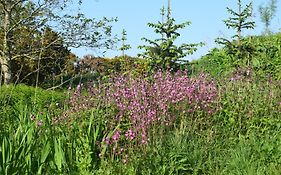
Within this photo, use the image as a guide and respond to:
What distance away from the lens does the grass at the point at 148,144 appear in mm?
4914

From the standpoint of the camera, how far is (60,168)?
193 inches

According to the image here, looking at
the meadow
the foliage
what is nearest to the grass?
the meadow

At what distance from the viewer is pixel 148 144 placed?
18.9 feet

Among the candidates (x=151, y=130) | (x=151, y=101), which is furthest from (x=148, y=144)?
(x=151, y=101)

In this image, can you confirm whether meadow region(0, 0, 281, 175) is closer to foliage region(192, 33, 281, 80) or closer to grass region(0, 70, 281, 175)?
grass region(0, 70, 281, 175)

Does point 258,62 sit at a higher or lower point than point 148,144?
higher

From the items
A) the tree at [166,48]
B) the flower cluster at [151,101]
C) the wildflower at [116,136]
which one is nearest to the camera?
the wildflower at [116,136]

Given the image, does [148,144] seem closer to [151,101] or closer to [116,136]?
[116,136]

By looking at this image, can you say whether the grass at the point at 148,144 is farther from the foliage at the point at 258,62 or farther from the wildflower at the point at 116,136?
the foliage at the point at 258,62

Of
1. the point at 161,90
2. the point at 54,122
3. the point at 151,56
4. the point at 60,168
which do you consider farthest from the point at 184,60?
the point at 60,168

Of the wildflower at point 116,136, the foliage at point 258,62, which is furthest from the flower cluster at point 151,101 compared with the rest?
the foliage at point 258,62

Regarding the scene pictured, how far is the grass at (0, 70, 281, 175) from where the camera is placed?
193 inches

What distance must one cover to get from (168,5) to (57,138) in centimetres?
690

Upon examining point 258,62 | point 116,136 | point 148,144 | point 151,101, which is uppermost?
point 258,62
